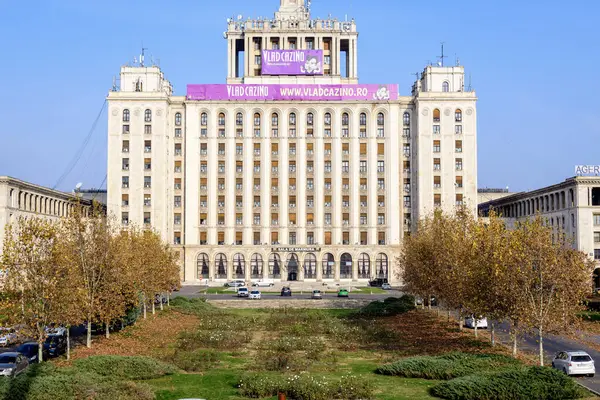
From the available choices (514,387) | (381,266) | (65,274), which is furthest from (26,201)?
(514,387)

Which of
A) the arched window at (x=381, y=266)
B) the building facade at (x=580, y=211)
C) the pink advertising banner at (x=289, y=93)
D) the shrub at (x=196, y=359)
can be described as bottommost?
the shrub at (x=196, y=359)

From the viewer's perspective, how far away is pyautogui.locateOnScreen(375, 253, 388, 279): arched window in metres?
134

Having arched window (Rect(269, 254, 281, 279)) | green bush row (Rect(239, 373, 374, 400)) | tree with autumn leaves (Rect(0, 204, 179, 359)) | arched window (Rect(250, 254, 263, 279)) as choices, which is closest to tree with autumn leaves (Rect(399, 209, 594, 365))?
green bush row (Rect(239, 373, 374, 400))

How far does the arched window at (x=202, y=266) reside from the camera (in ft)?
439

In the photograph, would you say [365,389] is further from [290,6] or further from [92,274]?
[290,6]

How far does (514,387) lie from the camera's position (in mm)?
32625

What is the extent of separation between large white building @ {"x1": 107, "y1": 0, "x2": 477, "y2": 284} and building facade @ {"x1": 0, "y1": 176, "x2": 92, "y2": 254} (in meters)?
10.7

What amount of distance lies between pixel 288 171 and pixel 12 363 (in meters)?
97.5

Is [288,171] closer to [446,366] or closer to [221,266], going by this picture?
[221,266]

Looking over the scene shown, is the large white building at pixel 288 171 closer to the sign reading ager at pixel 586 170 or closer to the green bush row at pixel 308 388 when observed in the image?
the sign reading ager at pixel 586 170

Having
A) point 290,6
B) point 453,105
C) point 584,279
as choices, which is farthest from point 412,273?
point 290,6

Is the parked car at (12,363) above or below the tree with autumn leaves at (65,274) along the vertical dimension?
below

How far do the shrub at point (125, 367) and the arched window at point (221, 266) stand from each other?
94054 mm

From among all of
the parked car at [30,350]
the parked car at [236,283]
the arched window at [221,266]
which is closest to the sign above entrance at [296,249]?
the arched window at [221,266]
